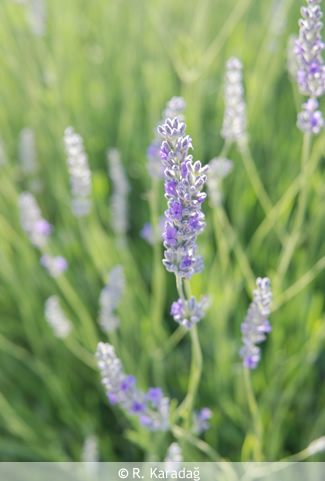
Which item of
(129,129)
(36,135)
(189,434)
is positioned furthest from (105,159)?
(189,434)

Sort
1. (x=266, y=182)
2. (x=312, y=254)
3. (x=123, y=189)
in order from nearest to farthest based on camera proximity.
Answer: (x=123, y=189)
(x=312, y=254)
(x=266, y=182)

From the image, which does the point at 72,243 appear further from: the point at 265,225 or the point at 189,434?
→ the point at 189,434

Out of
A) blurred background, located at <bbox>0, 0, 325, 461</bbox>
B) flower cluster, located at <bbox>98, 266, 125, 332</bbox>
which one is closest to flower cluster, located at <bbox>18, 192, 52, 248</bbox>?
blurred background, located at <bbox>0, 0, 325, 461</bbox>

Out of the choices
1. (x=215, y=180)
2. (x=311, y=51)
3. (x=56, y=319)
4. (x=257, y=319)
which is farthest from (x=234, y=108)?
(x=56, y=319)

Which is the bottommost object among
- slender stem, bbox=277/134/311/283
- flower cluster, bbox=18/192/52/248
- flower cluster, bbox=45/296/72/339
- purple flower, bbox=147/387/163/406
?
purple flower, bbox=147/387/163/406

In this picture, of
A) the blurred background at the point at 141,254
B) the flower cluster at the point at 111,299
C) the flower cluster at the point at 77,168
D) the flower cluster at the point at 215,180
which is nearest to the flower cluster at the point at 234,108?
the flower cluster at the point at 215,180

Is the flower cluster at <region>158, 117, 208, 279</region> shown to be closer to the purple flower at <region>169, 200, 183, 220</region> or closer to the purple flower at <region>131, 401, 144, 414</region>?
the purple flower at <region>169, 200, 183, 220</region>
